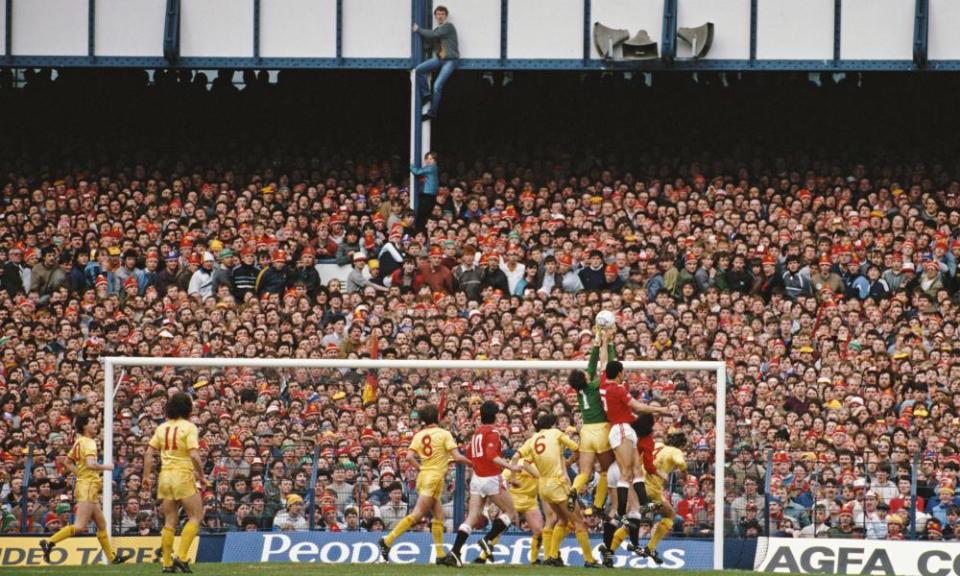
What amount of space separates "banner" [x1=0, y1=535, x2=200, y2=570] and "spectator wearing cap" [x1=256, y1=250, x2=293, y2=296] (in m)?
6.56

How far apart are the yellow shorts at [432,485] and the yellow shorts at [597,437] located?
66.0 inches

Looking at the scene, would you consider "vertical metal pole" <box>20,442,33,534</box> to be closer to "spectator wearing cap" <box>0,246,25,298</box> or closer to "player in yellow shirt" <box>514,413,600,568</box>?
"player in yellow shirt" <box>514,413,600,568</box>

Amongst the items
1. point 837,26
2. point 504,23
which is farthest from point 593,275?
point 837,26

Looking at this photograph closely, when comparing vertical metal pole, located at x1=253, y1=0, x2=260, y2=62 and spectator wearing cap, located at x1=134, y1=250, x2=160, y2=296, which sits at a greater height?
vertical metal pole, located at x1=253, y1=0, x2=260, y2=62

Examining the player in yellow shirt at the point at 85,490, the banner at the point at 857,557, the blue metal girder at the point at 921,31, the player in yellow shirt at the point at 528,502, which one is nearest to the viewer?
the player in yellow shirt at the point at 528,502

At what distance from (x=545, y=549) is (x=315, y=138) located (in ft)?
45.5

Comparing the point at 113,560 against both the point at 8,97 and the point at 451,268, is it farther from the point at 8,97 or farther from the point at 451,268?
the point at 8,97

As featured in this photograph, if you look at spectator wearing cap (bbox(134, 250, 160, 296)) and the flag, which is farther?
spectator wearing cap (bbox(134, 250, 160, 296))

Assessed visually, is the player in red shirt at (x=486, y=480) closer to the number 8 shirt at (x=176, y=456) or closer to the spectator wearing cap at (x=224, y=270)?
the number 8 shirt at (x=176, y=456)

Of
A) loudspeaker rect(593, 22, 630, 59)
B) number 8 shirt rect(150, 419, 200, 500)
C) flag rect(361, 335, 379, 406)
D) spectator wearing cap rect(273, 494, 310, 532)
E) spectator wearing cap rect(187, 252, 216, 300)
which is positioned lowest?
spectator wearing cap rect(273, 494, 310, 532)

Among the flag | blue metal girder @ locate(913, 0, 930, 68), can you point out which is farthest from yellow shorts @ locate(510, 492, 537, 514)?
blue metal girder @ locate(913, 0, 930, 68)

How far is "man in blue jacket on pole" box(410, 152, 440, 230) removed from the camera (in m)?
28.4

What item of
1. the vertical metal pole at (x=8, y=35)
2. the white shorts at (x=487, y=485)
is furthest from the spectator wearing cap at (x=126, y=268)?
the white shorts at (x=487, y=485)

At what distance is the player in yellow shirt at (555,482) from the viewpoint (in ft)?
62.2
